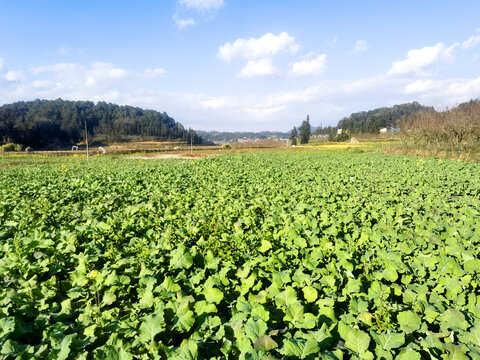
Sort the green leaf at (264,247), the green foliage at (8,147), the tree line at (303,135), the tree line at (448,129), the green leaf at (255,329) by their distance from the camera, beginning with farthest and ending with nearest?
the tree line at (303,135), the green foliage at (8,147), the tree line at (448,129), the green leaf at (264,247), the green leaf at (255,329)

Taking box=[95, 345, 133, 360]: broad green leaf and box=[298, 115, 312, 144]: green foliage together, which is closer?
box=[95, 345, 133, 360]: broad green leaf

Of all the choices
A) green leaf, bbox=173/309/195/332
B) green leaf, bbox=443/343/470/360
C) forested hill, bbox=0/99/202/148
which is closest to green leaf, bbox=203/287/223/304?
green leaf, bbox=173/309/195/332

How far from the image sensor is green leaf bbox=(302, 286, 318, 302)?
108 inches

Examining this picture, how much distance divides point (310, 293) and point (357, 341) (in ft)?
2.77

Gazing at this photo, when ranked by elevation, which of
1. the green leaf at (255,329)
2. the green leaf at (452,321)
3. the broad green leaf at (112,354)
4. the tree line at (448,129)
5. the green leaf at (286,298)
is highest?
the tree line at (448,129)

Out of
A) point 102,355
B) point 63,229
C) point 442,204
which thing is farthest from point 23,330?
point 442,204

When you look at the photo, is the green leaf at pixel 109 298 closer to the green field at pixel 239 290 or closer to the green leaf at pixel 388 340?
the green field at pixel 239 290

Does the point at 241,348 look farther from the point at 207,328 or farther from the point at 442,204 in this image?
the point at 442,204

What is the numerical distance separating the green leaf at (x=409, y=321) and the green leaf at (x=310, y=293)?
31.1 inches

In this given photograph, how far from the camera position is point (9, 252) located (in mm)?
3963

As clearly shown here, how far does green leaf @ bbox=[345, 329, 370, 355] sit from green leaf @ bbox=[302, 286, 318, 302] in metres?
0.71

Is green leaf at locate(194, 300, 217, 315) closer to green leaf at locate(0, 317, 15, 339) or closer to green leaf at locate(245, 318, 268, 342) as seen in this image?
green leaf at locate(245, 318, 268, 342)

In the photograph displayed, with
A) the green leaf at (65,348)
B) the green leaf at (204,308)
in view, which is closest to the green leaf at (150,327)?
the green leaf at (204,308)

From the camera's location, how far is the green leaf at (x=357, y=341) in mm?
1915
